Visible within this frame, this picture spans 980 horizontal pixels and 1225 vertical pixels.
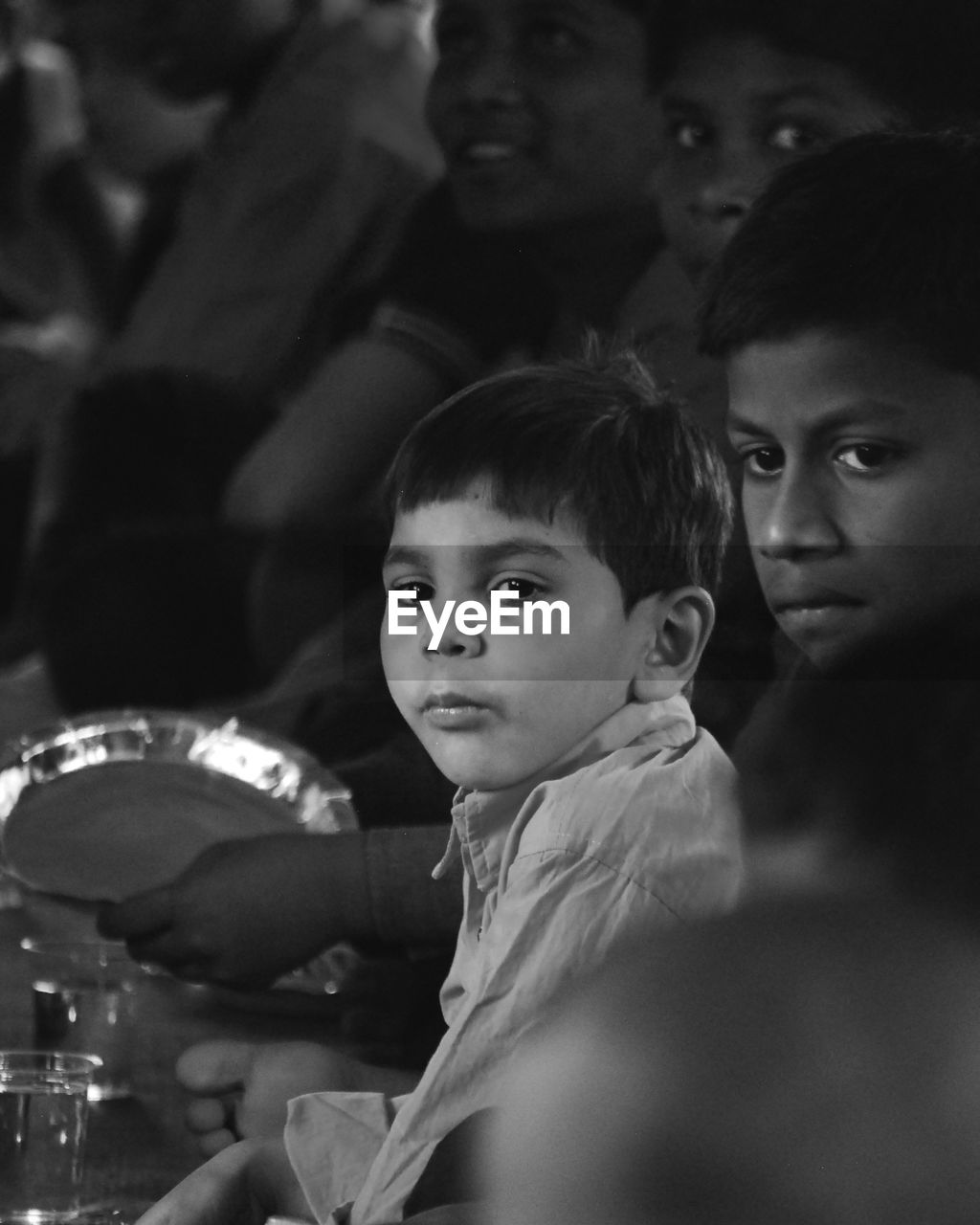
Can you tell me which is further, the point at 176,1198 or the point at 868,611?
the point at 868,611

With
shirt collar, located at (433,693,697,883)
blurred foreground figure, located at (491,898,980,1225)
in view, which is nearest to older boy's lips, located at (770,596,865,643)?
shirt collar, located at (433,693,697,883)

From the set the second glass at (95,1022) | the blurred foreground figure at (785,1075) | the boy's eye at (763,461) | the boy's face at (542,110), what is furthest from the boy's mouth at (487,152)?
the blurred foreground figure at (785,1075)

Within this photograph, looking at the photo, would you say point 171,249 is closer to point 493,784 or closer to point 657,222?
point 657,222

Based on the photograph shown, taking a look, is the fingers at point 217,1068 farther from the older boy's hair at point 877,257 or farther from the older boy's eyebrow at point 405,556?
the older boy's hair at point 877,257

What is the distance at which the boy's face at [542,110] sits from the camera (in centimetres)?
118

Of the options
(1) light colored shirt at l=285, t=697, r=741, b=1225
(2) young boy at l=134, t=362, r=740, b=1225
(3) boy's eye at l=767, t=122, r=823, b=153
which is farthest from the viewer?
(3) boy's eye at l=767, t=122, r=823, b=153

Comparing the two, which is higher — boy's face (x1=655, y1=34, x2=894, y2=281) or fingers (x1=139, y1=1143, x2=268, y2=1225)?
boy's face (x1=655, y1=34, x2=894, y2=281)

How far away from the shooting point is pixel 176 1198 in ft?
2.69

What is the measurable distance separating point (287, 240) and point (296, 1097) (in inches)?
32.2

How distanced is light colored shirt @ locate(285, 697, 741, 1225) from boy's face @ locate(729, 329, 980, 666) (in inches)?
6.2

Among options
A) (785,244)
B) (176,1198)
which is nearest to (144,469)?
(785,244)

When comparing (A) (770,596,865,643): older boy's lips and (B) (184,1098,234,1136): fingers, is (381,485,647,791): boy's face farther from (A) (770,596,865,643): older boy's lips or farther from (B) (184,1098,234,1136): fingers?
(B) (184,1098,234,1136): fingers

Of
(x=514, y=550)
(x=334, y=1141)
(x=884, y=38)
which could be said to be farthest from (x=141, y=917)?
(x=884, y=38)

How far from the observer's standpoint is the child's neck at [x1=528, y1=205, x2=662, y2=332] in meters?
1.13
